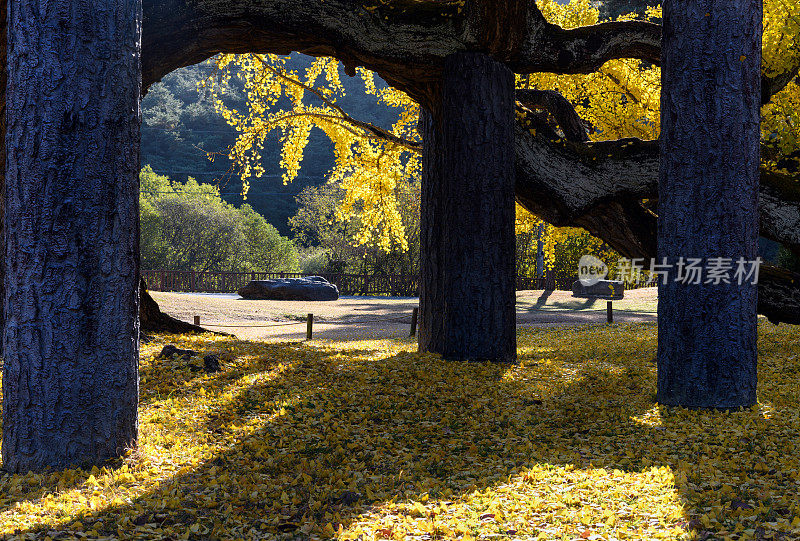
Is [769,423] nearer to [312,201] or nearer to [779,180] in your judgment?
[779,180]

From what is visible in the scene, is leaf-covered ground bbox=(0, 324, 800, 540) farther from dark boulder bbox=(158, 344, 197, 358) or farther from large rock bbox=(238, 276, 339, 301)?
large rock bbox=(238, 276, 339, 301)

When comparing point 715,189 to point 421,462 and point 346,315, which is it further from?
point 346,315

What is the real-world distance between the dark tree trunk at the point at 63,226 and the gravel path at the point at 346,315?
958 cm

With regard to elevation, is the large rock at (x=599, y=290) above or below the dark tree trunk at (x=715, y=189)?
below

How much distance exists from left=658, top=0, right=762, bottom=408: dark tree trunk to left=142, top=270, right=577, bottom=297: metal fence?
2718 centimetres

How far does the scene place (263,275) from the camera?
36625mm

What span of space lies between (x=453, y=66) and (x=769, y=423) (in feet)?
14.1

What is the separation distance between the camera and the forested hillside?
56875 millimetres

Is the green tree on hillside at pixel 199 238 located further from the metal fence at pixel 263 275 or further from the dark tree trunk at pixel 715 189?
the dark tree trunk at pixel 715 189

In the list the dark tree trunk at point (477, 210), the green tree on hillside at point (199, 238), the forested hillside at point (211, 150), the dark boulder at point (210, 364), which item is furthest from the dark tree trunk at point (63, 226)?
the forested hillside at point (211, 150)

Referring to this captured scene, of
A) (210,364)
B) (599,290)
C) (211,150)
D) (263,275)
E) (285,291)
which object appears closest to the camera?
(210,364)

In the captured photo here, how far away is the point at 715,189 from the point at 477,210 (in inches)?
85.8

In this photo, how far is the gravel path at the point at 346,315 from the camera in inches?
607

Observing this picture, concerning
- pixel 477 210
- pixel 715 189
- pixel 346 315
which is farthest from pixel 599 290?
pixel 715 189
